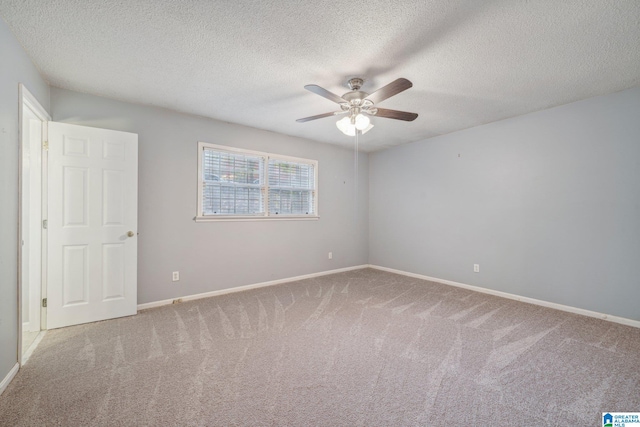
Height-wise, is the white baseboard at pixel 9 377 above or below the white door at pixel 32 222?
below

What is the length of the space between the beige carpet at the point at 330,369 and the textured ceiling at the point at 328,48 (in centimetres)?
249

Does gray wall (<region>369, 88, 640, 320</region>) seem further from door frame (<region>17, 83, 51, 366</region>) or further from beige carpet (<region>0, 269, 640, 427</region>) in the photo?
door frame (<region>17, 83, 51, 366</region>)

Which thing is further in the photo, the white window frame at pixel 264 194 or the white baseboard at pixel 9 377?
the white window frame at pixel 264 194

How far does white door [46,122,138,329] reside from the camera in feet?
8.99

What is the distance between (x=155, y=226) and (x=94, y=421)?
2.28 meters

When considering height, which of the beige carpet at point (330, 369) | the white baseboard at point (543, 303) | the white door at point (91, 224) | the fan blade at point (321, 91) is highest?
the fan blade at point (321, 91)

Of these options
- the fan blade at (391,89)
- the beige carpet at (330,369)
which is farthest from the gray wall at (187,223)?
the fan blade at (391,89)

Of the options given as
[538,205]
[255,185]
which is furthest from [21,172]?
[538,205]

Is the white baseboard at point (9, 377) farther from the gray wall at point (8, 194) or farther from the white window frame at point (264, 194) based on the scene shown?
the white window frame at point (264, 194)

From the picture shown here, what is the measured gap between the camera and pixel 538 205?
11.5 feet

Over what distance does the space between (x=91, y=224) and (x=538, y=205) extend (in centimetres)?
533

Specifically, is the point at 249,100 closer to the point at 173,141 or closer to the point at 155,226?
the point at 173,141

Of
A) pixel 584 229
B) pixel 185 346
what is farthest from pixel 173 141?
pixel 584 229

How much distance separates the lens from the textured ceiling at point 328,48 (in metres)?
1.78
